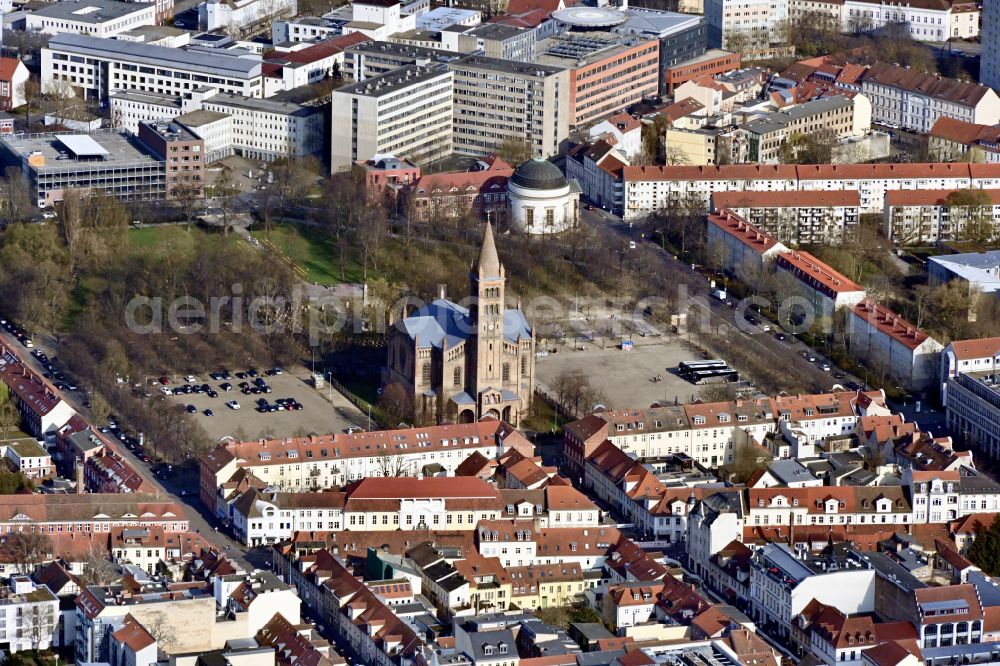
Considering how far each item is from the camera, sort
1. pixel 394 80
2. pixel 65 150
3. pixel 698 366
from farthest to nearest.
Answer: pixel 394 80 < pixel 65 150 < pixel 698 366

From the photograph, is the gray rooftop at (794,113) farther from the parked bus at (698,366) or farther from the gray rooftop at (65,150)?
the gray rooftop at (65,150)

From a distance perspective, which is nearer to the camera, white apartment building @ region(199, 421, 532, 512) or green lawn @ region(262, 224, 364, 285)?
white apartment building @ region(199, 421, 532, 512)

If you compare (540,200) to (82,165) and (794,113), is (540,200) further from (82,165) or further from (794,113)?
(82,165)

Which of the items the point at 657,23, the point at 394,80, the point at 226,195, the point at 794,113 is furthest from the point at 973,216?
the point at 226,195

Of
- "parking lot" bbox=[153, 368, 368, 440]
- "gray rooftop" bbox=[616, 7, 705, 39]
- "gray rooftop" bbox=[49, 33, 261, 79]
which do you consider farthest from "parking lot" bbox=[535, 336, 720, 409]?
"gray rooftop" bbox=[616, 7, 705, 39]

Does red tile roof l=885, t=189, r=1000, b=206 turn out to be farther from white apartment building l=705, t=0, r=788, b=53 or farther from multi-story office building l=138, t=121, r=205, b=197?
multi-story office building l=138, t=121, r=205, b=197

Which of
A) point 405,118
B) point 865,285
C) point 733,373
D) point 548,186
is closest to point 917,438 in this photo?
point 733,373

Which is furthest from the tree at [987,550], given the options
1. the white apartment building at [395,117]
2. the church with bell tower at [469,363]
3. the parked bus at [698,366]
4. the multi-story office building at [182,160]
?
the multi-story office building at [182,160]

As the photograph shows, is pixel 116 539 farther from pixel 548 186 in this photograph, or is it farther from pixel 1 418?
pixel 548 186
